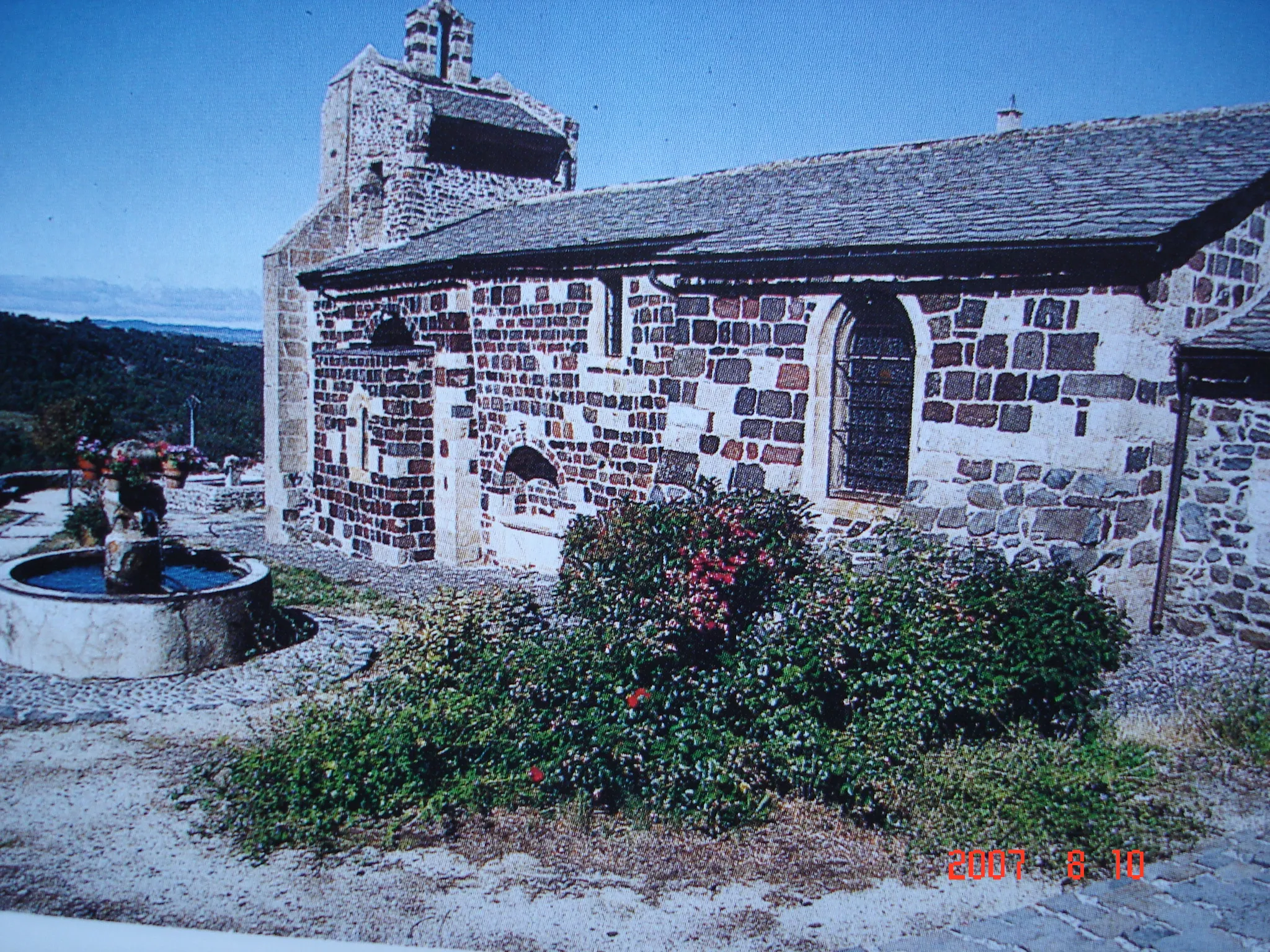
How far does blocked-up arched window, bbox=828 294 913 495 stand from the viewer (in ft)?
25.8

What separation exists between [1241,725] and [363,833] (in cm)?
559

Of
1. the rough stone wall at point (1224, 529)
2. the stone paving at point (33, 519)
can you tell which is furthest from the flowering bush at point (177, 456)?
the rough stone wall at point (1224, 529)

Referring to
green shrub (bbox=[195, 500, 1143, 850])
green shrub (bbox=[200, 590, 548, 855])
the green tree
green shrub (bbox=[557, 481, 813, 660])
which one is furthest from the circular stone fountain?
green shrub (bbox=[557, 481, 813, 660])

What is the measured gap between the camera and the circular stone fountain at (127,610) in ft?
24.0

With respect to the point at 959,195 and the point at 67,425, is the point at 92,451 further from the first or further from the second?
the point at 959,195

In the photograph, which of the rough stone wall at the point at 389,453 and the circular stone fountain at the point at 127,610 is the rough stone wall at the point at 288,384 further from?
the circular stone fountain at the point at 127,610

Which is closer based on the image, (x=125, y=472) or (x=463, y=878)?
(x=463, y=878)

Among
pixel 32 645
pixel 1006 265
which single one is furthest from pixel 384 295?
pixel 1006 265

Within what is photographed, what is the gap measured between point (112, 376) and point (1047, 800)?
796 cm

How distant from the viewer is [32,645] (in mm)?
7352

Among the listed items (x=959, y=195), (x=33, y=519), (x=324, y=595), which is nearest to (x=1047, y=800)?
(x=959, y=195)

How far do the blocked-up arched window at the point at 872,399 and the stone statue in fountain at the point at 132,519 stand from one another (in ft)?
21.4

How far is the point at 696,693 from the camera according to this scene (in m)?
5.57

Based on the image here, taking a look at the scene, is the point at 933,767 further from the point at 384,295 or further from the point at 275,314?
the point at 275,314
